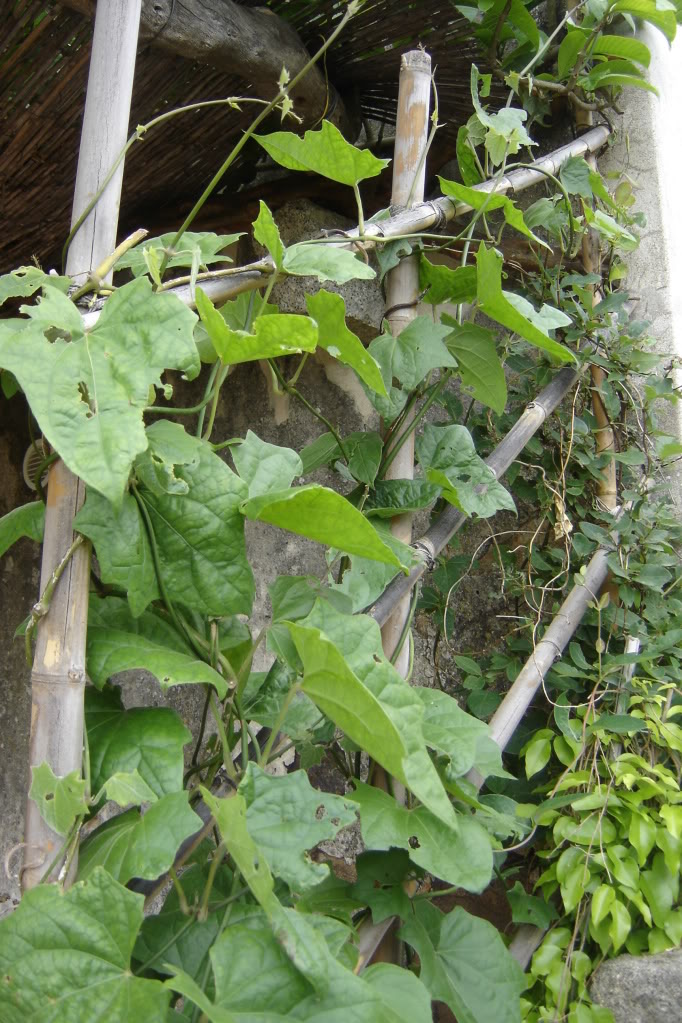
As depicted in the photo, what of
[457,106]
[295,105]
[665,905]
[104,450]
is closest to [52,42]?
[295,105]

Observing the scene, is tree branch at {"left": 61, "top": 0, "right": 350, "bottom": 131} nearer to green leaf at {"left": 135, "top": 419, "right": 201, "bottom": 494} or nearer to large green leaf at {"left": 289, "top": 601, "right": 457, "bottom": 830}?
green leaf at {"left": 135, "top": 419, "right": 201, "bottom": 494}

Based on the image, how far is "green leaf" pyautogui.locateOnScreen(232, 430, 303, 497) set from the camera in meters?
0.96

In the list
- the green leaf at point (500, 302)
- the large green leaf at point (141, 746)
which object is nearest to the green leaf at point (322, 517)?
the large green leaf at point (141, 746)

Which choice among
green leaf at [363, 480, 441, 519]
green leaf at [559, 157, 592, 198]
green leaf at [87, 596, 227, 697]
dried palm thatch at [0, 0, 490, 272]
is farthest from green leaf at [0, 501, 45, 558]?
green leaf at [559, 157, 592, 198]

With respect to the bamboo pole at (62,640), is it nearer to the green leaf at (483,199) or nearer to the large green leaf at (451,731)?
the large green leaf at (451,731)

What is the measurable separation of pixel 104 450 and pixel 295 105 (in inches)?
46.9

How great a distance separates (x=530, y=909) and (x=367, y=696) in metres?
0.92

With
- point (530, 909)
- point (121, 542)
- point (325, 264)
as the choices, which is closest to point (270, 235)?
point (325, 264)

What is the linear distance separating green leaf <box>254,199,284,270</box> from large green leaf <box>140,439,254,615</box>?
28 centimetres

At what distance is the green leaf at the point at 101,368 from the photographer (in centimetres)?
73

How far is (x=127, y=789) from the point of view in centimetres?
78

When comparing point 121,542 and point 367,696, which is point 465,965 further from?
point 121,542

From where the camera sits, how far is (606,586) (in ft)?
5.60

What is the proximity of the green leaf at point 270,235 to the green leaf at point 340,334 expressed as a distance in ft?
0.19
